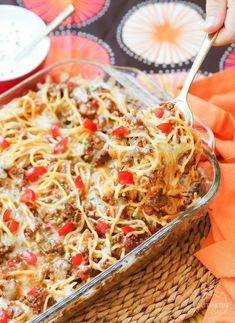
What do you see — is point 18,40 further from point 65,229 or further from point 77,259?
point 77,259

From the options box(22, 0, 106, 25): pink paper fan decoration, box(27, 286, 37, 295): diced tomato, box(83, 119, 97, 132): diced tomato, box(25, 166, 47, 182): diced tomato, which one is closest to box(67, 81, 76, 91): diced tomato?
box(83, 119, 97, 132): diced tomato

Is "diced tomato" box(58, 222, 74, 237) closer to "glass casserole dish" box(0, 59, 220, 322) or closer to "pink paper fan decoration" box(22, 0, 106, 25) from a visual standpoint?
"glass casserole dish" box(0, 59, 220, 322)

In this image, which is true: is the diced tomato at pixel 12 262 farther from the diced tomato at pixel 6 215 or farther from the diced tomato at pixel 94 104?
the diced tomato at pixel 94 104

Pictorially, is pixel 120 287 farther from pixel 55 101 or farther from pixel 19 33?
pixel 19 33

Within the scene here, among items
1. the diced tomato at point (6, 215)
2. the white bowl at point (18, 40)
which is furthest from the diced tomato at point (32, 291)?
the white bowl at point (18, 40)

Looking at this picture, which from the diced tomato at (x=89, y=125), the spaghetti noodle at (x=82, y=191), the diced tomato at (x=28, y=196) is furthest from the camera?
the diced tomato at (x=89, y=125)

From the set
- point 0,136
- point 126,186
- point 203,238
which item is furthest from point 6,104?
point 203,238

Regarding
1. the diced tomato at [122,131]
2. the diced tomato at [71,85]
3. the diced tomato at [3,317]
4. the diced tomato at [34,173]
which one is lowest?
the diced tomato at [3,317]

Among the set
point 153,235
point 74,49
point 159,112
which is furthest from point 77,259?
point 74,49
